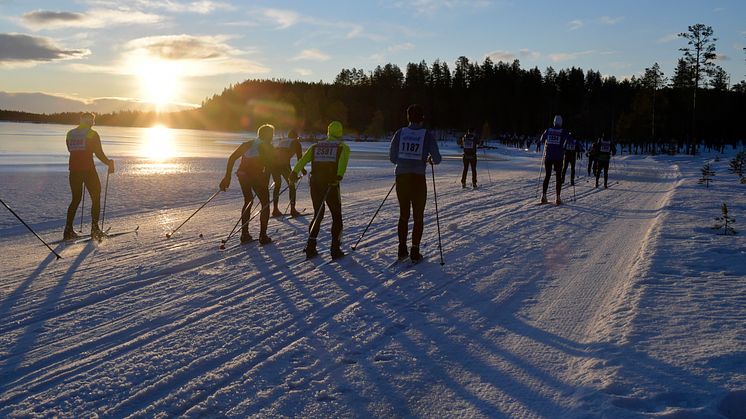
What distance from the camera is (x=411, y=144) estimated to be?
726cm

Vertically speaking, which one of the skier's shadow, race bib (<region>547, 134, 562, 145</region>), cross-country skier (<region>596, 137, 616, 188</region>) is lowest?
the skier's shadow

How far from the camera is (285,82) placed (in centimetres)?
18262

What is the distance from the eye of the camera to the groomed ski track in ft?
11.7

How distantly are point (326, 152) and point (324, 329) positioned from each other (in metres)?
3.47


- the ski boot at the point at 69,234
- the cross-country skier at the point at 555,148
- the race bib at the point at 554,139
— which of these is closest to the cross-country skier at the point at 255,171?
the ski boot at the point at 69,234

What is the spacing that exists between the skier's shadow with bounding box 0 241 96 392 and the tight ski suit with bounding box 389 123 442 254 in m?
4.13

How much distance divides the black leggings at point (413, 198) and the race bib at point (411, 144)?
26cm

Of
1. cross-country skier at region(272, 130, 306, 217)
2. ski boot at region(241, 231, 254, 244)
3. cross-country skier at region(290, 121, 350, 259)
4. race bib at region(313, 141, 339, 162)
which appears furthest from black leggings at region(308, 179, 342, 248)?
cross-country skier at region(272, 130, 306, 217)

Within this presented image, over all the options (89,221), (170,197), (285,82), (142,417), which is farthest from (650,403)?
(285,82)

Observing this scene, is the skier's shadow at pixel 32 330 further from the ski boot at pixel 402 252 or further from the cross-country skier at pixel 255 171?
the ski boot at pixel 402 252

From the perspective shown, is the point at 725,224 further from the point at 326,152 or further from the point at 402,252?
the point at 326,152

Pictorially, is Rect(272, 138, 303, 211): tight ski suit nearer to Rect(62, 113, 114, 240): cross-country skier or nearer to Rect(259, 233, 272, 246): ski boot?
Rect(259, 233, 272, 246): ski boot

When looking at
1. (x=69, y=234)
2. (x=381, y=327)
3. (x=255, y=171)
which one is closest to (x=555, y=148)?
(x=255, y=171)

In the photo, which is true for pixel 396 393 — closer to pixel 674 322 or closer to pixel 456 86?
pixel 674 322
